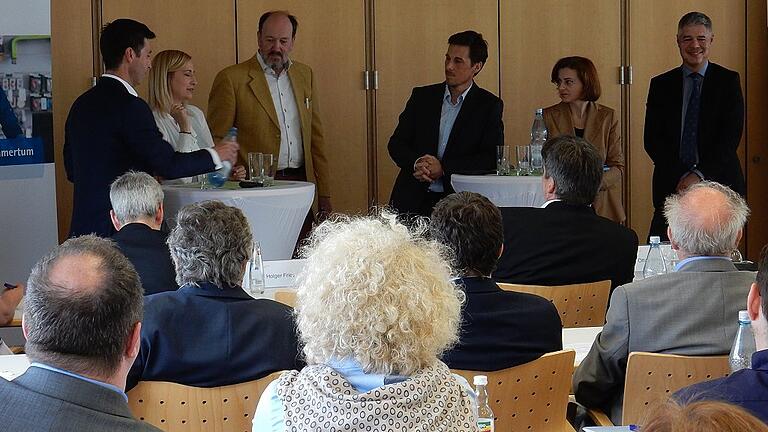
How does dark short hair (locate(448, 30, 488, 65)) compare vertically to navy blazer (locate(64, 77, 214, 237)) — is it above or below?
above

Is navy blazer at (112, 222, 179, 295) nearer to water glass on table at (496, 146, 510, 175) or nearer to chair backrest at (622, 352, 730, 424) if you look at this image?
chair backrest at (622, 352, 730, 424)

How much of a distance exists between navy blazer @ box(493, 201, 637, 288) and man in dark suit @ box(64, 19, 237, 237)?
194 centimetres

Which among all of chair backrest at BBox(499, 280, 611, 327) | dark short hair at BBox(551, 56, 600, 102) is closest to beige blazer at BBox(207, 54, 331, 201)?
dark short hair at BBox(551, 56, 600, 102)

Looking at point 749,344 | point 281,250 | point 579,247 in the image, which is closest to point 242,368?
point 749,344

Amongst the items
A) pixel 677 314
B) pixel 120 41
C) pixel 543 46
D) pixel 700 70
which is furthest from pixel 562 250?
pixel 543 46

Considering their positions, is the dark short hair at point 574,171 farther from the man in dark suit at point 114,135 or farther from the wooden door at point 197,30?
the wooden door at point 197,30

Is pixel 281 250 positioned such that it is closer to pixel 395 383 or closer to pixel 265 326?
pixel 265 326

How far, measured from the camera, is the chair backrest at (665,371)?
2820 millimetres

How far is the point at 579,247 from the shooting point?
415cm

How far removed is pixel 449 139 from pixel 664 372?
14.2 feet

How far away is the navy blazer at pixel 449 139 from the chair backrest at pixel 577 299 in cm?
302

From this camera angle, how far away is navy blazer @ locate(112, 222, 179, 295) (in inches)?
157

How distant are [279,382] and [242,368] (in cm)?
89

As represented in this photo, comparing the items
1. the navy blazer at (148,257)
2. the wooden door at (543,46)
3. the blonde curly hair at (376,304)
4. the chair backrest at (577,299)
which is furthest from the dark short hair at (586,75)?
the blonde curly hair at (376,304)
